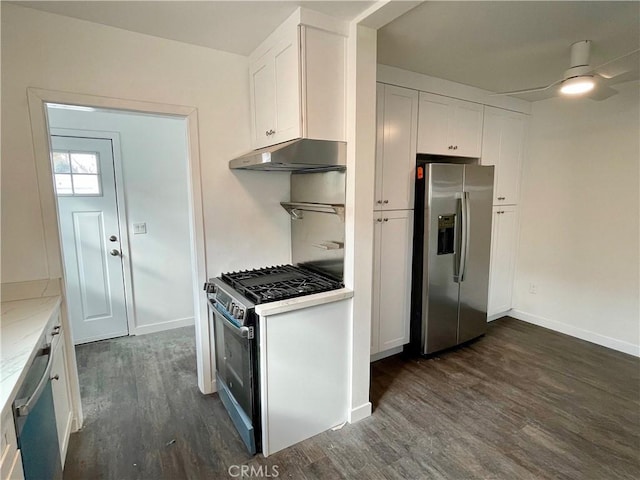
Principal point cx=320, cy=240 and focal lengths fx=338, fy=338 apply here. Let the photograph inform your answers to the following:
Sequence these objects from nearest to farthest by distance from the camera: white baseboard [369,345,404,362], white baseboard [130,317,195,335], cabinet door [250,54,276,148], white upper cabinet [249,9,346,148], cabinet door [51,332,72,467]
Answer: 1. cabinet door [51,332,72,467]
2. white upper cabinet [249,9,346,148]
3. cabinet door [250,54,276,148]
4. white baseboard [369,345,404,362]
5. white baseboard [130,317,195,335]

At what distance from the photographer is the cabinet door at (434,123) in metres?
2.83

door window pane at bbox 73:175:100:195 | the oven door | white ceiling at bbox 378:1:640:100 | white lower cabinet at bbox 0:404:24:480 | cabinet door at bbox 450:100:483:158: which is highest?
white ceiling at bbox 378:1:640:100

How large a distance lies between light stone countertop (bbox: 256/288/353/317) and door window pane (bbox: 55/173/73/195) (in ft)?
8.39

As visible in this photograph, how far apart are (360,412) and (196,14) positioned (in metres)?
2.58

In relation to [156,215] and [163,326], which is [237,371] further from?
[156,215]

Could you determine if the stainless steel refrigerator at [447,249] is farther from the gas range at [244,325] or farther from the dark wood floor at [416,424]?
the gas range at [244,325]

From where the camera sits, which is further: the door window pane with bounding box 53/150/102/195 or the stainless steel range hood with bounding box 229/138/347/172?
the door window pane with bounding box 53/150/102/195

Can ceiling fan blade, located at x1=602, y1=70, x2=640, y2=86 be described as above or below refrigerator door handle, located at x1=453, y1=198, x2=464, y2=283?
above

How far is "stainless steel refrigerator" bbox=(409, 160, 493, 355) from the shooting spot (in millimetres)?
2840

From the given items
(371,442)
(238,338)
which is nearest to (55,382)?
(238,338)

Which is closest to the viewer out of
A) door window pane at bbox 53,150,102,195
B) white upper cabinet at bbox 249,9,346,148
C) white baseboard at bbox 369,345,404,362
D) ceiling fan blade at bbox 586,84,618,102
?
white upper cabinet at bbox 249,9,346,148

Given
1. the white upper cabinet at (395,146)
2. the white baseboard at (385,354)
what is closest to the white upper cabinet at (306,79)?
the white upper cabinet at (395,146)

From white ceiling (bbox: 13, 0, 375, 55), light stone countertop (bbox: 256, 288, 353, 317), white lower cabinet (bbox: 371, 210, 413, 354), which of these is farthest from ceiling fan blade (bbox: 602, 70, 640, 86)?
light stone countertop (bbox: 256, 288, 353, 317)

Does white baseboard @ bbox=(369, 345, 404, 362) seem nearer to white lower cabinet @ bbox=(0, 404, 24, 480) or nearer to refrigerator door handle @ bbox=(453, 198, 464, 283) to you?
refrigerator door handle @ bbox=(453, 198, 464, 283)
